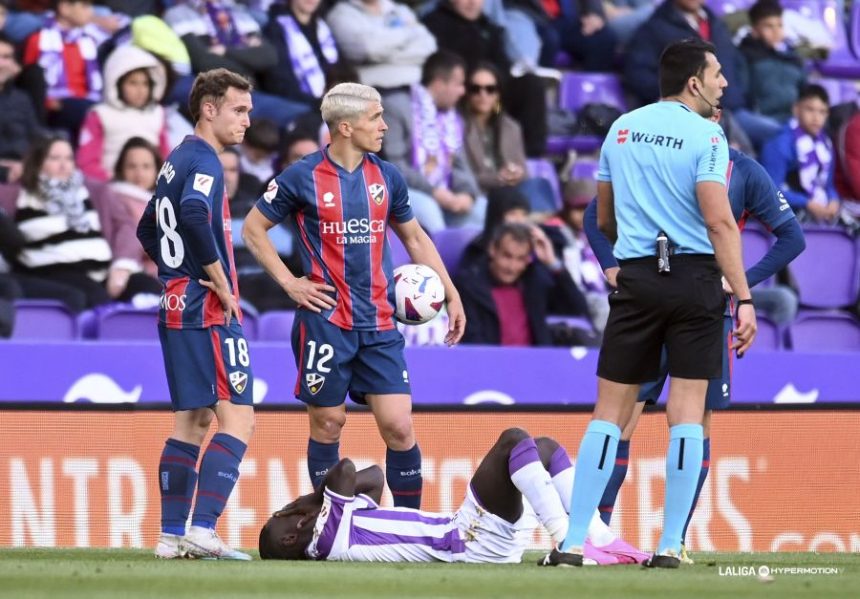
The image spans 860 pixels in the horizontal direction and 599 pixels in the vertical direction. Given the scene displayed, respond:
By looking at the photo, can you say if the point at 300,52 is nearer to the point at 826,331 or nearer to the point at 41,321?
the point at 41,321

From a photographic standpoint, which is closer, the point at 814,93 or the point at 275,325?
the point at 275,325

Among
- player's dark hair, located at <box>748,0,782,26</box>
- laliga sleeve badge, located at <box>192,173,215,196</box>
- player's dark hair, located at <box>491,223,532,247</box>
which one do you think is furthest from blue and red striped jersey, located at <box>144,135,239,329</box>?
player's dark hair, located at <box>748,0,782,26</box>

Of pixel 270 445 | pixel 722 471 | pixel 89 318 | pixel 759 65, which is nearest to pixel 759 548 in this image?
pixel 722 471

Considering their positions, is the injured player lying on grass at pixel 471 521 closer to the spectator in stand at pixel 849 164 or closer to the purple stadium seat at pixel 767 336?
the purple stadium seat at pixel 767 336

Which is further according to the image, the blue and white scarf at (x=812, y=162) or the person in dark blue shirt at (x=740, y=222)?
the blue and white scarf at (x=812, y=162)

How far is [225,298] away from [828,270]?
291 inches

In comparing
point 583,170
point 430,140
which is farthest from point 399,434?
point 583,170

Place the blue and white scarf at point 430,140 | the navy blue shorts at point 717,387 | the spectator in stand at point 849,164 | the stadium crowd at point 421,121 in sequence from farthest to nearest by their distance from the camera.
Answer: the spectator in stand at point 849,164, the blue and white scarf at point 430,140, the stadium crowd at point 421,121, the navy blue shorts at point 717,387

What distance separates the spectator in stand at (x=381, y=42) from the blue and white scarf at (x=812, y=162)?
3.13 meters

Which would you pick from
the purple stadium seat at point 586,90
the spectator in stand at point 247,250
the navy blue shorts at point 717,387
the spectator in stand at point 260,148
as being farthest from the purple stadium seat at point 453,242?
the navy blue shorts at point 717,387

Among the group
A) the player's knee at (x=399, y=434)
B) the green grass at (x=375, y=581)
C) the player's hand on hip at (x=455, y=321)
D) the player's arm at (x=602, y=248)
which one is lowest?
the green grass at (x=375, y=581)

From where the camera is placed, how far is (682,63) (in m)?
6.38

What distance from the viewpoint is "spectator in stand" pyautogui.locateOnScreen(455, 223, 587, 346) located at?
1152 centimetres

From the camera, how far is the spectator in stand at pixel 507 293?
11516 mm
